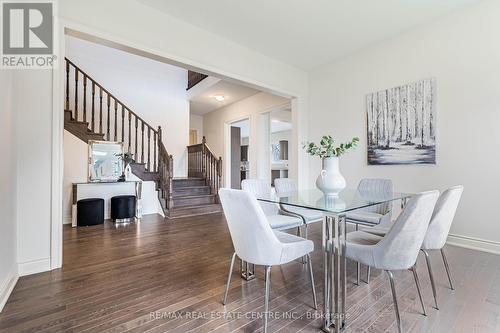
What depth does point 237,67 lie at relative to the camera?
3.69 metres

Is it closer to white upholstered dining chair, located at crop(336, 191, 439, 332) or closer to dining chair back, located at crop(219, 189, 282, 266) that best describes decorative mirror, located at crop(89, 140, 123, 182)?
dining chair back, located at crop(219, 189, 282, 266)

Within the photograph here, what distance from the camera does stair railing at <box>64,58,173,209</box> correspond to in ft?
15.2

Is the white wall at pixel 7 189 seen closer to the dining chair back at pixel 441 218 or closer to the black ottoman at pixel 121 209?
the black ottoman at pixel 121 209

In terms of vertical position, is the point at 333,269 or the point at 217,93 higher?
the point at 217,93

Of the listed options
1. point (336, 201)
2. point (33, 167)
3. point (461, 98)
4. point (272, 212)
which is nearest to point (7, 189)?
point (33, 167)

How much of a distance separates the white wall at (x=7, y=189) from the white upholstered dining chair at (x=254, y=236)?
1702mm

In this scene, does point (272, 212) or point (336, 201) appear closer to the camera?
point (336, 201)

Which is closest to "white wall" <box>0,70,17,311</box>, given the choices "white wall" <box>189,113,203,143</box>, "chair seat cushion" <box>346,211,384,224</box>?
"chair seat cushion" <box>346,211,384,224</box>

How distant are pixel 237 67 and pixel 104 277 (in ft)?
10.6

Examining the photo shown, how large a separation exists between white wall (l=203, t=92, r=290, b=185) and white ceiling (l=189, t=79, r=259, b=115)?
0.58 feet

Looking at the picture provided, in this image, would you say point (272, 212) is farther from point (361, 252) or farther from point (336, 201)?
point (361, 252)

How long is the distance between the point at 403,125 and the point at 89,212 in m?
5.20

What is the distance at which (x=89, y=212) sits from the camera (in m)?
3.99

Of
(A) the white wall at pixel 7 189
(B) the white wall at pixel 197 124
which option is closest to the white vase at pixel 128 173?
(A) the white wall at pixel 7 189
